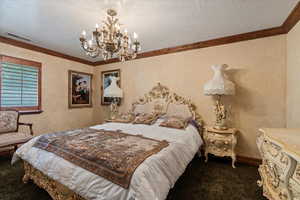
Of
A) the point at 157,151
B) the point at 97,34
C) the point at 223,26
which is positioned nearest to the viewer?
the point at 157,151

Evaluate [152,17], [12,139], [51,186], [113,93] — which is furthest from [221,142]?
[12,139]

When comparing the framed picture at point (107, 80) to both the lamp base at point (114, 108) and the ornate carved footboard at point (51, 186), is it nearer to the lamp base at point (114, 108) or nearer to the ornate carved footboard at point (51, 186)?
the lamp base at point (114, 108)

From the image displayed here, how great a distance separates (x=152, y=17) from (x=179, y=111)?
203cm

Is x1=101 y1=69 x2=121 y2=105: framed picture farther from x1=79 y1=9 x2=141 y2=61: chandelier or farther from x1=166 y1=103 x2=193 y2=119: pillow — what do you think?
x1=79 y1=9 x2=141 y2=61: chandelier

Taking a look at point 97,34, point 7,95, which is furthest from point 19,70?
point 97,34

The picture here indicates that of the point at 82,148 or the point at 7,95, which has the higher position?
the point at 7,95

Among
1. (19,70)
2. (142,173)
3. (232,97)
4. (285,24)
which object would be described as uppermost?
(285,24)

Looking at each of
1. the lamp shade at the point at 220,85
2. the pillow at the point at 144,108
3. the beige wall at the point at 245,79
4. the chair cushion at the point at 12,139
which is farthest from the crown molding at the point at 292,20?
the chair cushion at the point at 12,139

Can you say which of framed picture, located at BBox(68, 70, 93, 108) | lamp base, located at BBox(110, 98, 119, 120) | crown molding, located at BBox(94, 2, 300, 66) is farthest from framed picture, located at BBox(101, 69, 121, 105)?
crown molding, located at BBox(94, 2, 300, 66)

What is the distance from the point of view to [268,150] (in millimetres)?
1526

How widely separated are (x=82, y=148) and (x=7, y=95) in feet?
9.27

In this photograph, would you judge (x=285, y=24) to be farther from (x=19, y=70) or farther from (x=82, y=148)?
(x=19, y=70)

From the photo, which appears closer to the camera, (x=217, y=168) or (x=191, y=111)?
(x=217, y=168)

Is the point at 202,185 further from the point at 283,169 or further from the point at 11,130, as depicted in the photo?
the point at 11,130
